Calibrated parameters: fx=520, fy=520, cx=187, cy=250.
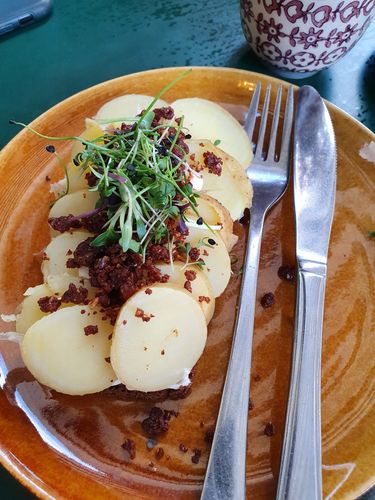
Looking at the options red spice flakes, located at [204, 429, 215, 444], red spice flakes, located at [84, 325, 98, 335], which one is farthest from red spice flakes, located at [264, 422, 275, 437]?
red spice flakes, located at [84, 325, 98, 335]

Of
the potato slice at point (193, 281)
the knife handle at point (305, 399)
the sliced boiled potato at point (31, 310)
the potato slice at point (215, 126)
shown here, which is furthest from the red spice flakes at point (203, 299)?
the potato slice at point (215, 126)

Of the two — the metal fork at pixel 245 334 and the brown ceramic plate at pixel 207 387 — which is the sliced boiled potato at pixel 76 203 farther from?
the metal fork at pixel 245 334

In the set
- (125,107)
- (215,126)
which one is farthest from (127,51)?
(215,126)

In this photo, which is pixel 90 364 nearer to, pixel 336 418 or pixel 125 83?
pixel 336 418

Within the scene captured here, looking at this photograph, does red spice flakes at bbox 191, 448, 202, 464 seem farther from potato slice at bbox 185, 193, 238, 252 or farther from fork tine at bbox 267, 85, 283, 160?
fork tine at bbox 267, 85, 283, 160

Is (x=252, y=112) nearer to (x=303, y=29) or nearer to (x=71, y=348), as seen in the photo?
(x=303, y=29)
